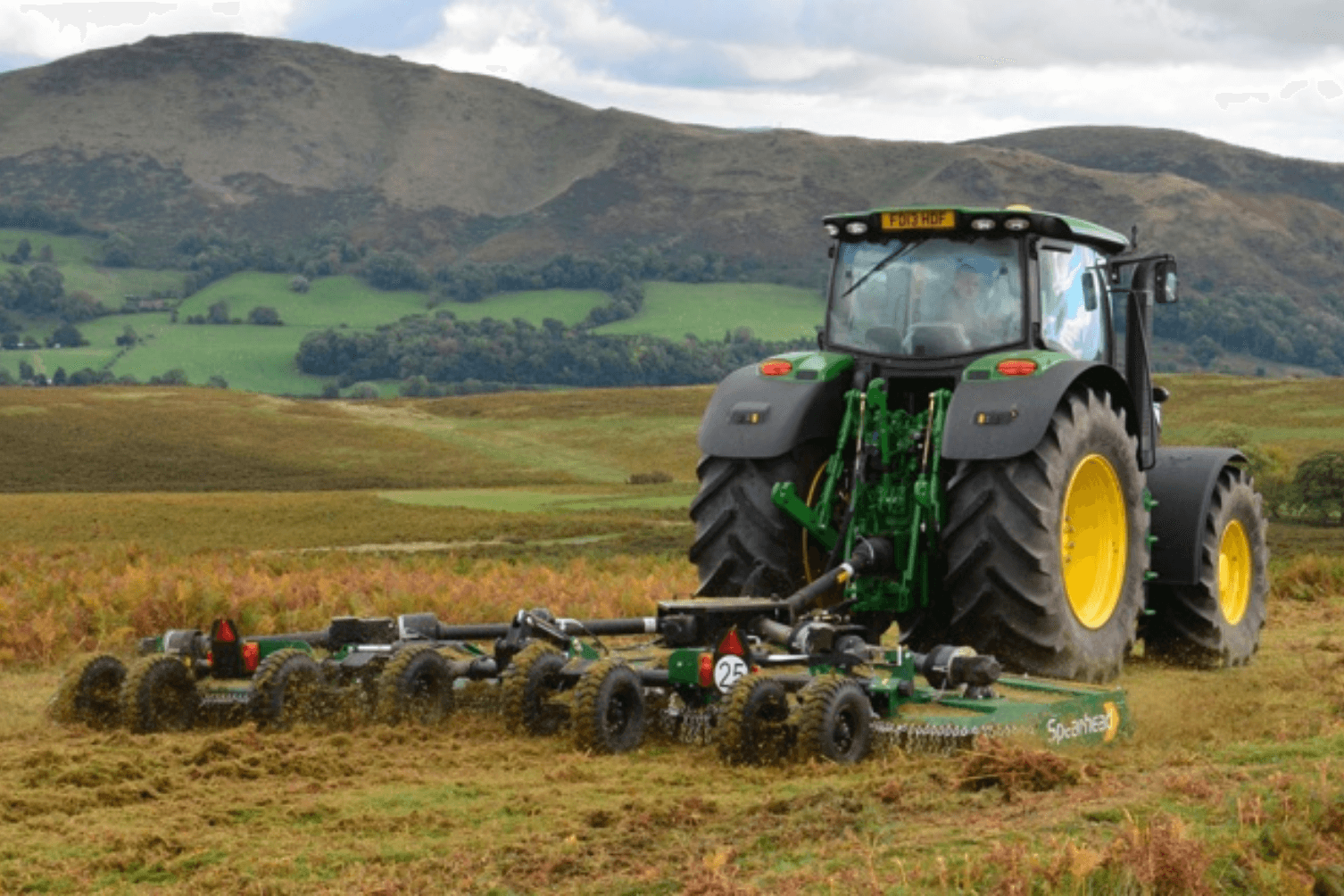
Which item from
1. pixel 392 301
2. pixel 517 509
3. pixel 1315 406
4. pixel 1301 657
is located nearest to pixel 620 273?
pixel 392 301

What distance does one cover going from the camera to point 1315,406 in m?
59.9

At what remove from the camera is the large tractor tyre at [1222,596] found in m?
13.0

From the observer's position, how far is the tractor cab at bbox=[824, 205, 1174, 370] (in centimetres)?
1163

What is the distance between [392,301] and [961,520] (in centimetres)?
15238

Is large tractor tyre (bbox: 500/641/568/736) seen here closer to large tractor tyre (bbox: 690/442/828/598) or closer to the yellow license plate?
large tractor tyre (bbox: 690/442/828/598)

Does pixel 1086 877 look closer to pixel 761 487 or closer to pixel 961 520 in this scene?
pixel 961 520

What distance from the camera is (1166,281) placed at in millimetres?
12828

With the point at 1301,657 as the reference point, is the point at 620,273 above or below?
above

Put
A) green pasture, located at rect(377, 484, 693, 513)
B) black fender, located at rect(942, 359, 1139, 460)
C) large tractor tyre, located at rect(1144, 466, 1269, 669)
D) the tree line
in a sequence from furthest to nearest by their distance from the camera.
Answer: the tree line → green pasture, located at rect(377, 484, 693, 513) → large tractor tyre, located at rect(1144, 466, 1269, 669) → black fender, located at rect(942, 359, 1139, 460)

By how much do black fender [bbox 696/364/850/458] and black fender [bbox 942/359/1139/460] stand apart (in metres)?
0.92

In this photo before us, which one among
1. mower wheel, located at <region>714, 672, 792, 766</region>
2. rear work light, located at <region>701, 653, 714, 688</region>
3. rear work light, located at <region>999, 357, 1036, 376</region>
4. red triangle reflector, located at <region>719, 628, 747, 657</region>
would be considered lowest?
mower wheel, located at <region>714, 672, 792, 766</region>

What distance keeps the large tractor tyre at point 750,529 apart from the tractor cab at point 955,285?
105 centimetres

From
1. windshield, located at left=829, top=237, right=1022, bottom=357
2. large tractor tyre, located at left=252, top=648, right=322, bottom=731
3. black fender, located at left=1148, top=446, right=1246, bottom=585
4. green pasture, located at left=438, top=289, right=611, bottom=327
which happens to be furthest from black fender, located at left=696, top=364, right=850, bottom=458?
green pasture, located at left=438, top=289, right=611, bottom=327

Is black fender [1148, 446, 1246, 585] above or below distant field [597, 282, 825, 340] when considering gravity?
below
